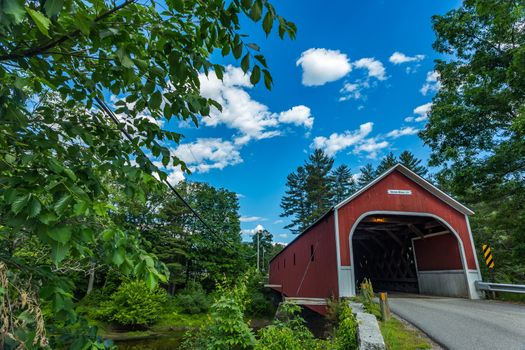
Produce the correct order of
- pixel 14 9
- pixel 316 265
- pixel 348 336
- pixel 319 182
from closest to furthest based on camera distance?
pixel 14 9
pixel 348 336
pixel 316 265
pixel 319 182

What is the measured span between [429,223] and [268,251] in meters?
33.3

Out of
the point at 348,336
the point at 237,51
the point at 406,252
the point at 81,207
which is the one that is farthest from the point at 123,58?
the point at 406,252

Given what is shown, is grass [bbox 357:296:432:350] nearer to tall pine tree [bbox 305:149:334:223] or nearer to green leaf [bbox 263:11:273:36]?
green leaf [bbox 263:11:273:36]

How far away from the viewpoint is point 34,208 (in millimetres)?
938

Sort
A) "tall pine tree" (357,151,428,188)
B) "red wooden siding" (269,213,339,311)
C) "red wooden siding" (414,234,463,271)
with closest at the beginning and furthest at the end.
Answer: "red wooden siding" (269,213,339,311)
"red wooden siding" (414,234,463,271)
"tall pine tree" (357,151,428,188)

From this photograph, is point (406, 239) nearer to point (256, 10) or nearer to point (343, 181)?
point (256, 10)

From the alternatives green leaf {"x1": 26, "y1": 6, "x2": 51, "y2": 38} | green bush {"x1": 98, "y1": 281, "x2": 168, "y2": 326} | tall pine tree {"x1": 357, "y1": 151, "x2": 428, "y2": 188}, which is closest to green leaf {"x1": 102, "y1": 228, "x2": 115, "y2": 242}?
green leaf {"x1": 26, "y1": 6, "x2": 51, "y2": 38}

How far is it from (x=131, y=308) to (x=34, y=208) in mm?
15355

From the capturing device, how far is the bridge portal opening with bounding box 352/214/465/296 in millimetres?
9492

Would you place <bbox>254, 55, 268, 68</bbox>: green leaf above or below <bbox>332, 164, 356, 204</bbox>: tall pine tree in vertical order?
below

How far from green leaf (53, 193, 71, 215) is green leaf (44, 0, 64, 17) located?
1.95 ft

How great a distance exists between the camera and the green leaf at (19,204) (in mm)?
929

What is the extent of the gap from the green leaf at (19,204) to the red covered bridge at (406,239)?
308 inches

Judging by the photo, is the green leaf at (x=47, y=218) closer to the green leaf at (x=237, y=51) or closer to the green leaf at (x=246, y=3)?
the green leaf at (x=237, y=51)
